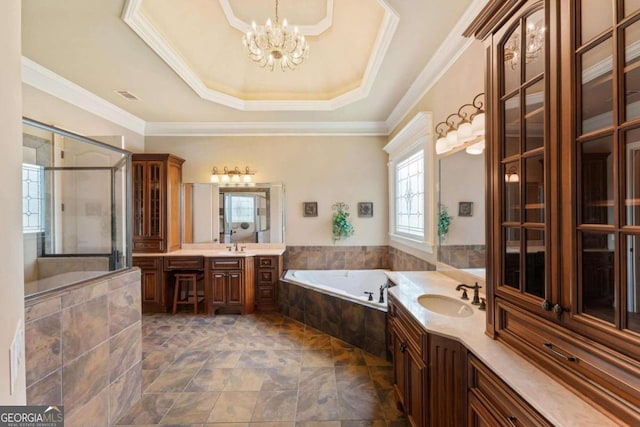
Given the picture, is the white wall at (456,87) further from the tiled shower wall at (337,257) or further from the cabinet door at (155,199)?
the cabinet door at (155,199)

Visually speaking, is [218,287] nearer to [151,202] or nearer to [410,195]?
[151,202]

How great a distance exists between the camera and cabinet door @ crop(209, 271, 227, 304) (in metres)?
3.83

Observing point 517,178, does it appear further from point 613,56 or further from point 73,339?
point 73,339

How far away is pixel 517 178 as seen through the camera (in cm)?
119

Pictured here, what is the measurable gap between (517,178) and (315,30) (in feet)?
8.55

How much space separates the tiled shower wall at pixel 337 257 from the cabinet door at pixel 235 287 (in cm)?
82

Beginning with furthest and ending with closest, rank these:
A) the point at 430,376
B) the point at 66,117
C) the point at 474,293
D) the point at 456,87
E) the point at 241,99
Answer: the point at 241,99 → the point at 66,117 → the point at 456,87 → the point at 474,293 → the point at 430,376

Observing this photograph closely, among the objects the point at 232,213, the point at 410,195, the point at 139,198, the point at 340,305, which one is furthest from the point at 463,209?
the point at 139,198

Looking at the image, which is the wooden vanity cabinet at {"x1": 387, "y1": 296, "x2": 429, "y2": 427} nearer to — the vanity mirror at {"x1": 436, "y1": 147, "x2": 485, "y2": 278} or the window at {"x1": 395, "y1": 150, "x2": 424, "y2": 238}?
the vanity mirror at {"x1": 436, "y1": 147, "x2": 485, "y2": 278}

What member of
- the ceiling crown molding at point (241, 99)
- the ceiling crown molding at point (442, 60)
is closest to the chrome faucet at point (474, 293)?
the ceiling crown molding at point (442, 60)

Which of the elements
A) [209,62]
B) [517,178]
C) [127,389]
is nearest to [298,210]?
[209,62]

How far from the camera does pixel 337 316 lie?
305cm

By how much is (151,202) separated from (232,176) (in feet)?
4.21

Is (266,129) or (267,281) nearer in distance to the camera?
(267,281)
